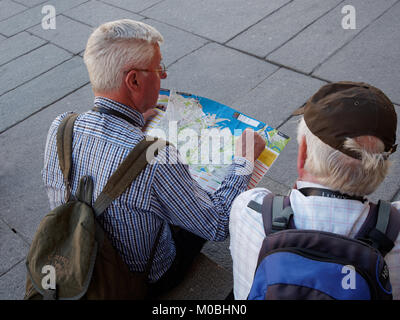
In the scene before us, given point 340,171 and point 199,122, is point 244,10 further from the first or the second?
point 340,171

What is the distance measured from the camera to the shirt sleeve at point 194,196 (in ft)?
5.06

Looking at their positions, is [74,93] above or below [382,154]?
below

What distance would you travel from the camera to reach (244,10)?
5023 mm

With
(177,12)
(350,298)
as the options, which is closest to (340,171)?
(350,298)

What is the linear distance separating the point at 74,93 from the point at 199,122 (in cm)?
260

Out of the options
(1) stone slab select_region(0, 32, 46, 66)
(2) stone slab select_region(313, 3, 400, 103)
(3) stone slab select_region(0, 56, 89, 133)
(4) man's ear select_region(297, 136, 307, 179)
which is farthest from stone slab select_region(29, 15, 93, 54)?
(4) man's ear select_region(297, 136, 307, 179)

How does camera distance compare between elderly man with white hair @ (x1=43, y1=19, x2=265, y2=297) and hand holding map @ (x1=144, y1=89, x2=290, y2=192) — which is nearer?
elderly man with white hair @ (x1=43, y1=19, x2=265, y2=297)

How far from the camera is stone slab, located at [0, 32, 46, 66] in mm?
4777

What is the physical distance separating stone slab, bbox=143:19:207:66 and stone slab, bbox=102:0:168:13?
26.2 inches

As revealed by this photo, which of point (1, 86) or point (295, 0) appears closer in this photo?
point (1, 86)

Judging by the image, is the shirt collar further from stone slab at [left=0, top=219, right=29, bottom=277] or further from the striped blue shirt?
stone slab at [left=0, top=219, right=29, bottom=277]

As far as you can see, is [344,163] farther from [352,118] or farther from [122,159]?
[122,159]

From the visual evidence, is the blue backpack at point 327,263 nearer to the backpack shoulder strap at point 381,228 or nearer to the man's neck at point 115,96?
the backpack shoulder strap at point 381,228

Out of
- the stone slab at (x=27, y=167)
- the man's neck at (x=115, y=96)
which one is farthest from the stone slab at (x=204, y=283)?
the stone slab at (x=27, y=167)
